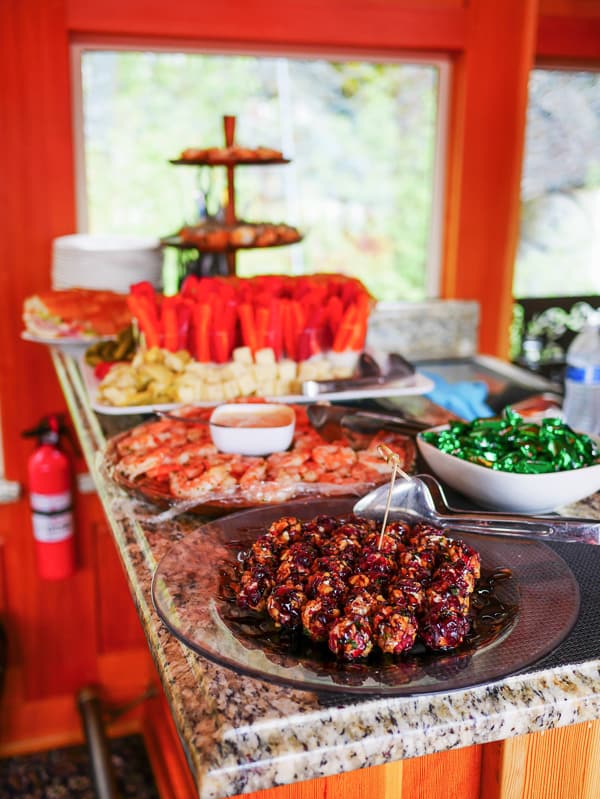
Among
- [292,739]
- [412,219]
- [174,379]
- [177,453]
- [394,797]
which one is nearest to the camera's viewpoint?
[292,739]

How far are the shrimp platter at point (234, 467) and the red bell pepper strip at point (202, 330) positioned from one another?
0.39 metres

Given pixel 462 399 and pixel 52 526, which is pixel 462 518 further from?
pixel 52 526

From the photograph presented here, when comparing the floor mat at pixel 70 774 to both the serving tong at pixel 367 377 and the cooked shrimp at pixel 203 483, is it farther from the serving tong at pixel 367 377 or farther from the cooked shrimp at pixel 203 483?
the cooked shrimp at pixel 203 483

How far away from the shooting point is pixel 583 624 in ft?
3.00

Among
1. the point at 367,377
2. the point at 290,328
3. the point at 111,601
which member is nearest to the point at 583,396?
the point at 367,377

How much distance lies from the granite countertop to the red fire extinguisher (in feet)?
5.16

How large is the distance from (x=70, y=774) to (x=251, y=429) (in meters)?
1.86

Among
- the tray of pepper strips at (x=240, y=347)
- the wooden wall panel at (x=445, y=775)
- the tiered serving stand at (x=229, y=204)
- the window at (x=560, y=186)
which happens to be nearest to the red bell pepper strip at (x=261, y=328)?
the tray of pepper strips at (x=240, y=347)

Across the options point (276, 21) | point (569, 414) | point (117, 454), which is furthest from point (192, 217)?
point (117, 454)

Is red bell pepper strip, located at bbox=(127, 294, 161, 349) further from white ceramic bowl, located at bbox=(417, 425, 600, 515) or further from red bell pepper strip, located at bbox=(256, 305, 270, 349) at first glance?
white ceramic bowl, located at bbox=(417, 425, 600, 515)

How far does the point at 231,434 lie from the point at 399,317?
1.63 meters

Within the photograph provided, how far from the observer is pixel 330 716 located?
0.76 meters

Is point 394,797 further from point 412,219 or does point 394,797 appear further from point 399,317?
point 412,219

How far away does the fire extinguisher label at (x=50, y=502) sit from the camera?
2.43 metres
